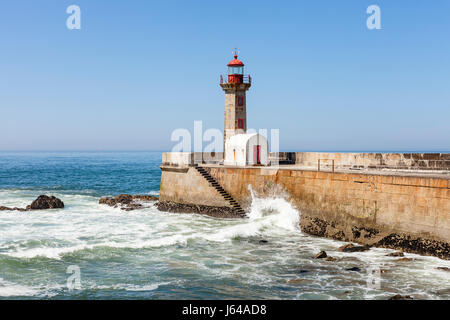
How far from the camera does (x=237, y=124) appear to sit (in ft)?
84.8

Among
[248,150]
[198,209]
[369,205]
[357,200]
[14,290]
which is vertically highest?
[248,150]

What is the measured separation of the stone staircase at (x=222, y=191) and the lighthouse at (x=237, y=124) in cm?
261

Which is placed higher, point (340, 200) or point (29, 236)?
point (340, 200)

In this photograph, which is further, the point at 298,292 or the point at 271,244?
the point at 271,244

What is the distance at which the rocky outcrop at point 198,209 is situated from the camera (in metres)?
20.6

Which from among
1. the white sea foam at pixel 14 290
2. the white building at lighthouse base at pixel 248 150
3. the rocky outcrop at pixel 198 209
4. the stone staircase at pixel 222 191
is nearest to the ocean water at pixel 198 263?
the white sea foam at pixel 14 290

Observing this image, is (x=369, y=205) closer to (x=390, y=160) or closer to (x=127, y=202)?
(x=390, y=160)

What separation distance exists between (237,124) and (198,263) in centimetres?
1428

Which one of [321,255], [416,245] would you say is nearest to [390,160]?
[416,245]

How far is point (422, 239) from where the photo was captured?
13.1 meters

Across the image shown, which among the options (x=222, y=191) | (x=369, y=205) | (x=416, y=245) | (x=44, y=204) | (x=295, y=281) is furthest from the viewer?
(x=44, y=204)
